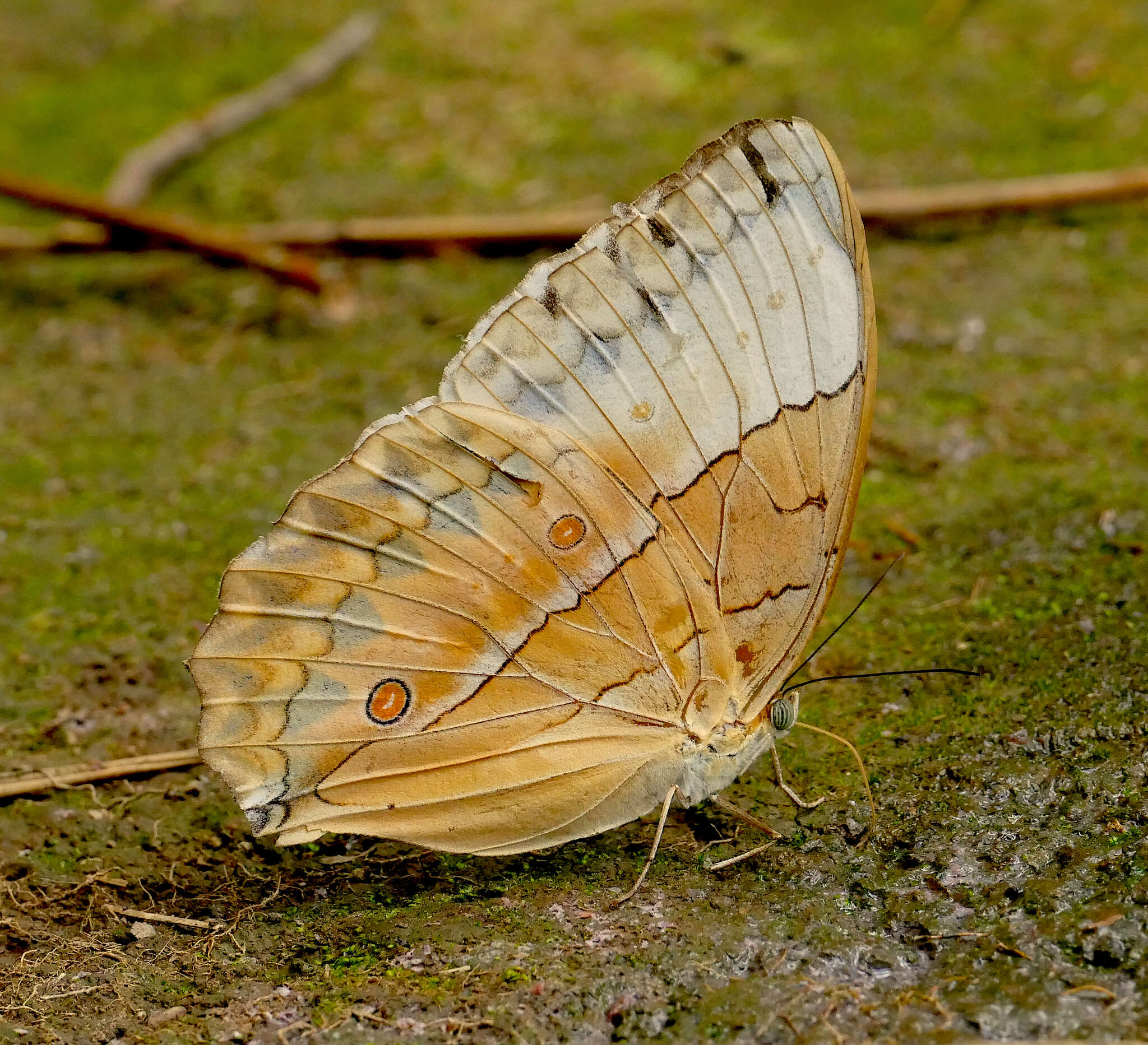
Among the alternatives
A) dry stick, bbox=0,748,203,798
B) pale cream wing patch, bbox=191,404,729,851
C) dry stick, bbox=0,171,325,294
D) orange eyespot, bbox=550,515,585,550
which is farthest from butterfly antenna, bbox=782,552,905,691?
dry stick, bbox=0,171,325,294

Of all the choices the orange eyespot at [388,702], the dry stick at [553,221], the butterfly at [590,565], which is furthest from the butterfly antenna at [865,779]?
the dry stick at [553,221]

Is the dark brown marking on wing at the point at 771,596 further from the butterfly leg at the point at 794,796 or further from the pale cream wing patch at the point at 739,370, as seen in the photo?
the butterfly leg at the point at 794,796

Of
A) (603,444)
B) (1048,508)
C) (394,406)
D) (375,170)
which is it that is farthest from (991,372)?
(375,170)

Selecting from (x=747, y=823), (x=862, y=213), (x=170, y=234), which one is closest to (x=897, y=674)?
(x=747, y=823)

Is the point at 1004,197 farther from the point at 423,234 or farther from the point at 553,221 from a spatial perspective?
the point at 423,234

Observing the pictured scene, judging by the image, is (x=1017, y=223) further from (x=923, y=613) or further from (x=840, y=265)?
(x=840, y=265)

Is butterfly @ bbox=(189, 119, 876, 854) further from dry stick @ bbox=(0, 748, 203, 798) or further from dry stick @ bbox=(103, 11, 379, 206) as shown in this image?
dry stick @ bbox=(103, 11, 379, 206)

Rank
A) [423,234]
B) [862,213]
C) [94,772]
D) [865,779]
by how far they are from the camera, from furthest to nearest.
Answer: [423,234]
[862,213]
[94,772]
[865,779]
